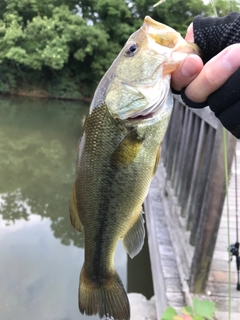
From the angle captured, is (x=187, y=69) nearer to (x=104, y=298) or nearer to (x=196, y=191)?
(x=104, y=298)

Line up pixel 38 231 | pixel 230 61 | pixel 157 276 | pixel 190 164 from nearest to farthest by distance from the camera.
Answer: pixel 230 61, pixel 157 276, pixel 190 164, pixel 38 231

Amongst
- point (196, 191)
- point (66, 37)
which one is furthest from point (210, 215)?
point (66, 37)

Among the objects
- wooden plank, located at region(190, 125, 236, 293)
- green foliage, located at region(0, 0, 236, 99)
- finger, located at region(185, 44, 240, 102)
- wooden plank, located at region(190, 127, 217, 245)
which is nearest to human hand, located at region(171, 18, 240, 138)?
finger, located at region(185, 44, 240, 102)

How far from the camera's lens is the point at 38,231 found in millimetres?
6168

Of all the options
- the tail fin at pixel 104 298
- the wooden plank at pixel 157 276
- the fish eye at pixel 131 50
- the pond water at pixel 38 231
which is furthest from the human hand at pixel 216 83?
the pond water at pixel 38 231

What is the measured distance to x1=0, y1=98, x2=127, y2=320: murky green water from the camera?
4422 millimetres

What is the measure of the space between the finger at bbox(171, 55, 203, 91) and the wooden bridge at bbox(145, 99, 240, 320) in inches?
50.7

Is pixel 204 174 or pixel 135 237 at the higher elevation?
pixel 135 237

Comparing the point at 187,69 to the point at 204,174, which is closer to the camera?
the point at 187,69

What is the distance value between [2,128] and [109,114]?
12993mm

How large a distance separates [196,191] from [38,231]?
369 centimetres

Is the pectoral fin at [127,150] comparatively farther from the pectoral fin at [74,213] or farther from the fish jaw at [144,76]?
the pectoral fin at [74,213]

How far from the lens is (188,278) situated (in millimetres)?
2873

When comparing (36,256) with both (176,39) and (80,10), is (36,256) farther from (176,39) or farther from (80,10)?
(80,10)
